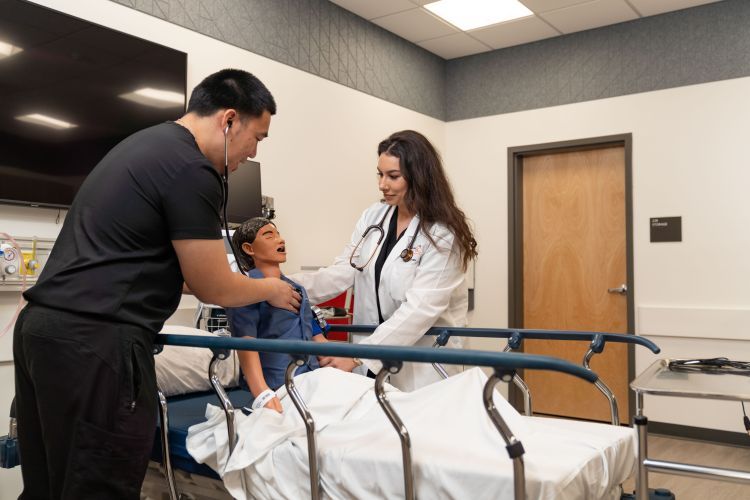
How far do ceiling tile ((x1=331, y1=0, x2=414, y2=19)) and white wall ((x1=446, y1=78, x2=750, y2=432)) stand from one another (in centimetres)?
147

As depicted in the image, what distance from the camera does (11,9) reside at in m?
2.59

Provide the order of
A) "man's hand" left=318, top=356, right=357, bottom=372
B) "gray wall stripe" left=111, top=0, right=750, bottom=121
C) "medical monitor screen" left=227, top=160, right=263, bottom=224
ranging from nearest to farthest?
"man's hand" left=318, top=356, right=357, bottom=372
"medical monitor screen" left=227, top=160, right=263, bottom=224
"gray wall stripe" left=111, top=0, right=750, bottom=121

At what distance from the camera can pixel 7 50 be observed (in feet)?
8.46

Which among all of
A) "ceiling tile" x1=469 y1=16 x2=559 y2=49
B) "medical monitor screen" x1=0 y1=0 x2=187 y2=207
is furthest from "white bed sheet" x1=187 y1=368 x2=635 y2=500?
"ceiling tile" x1=469 y1=16 x2=559 y2=49

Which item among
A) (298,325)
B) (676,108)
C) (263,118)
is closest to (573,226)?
(676,108)

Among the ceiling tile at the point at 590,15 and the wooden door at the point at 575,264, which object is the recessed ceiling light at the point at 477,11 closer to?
the ceiling tile at the point at 590,15

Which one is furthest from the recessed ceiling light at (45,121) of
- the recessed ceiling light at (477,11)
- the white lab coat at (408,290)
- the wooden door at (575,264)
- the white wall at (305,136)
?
the wooden door at (575,264)

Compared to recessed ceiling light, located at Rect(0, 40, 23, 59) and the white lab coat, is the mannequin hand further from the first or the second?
recessed ceiling light, located at Rect(0, 40, 23, 59)

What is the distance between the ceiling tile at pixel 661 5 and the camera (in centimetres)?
428

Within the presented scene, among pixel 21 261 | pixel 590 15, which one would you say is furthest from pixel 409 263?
pixel 590 15

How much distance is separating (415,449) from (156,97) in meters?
→ 2.38

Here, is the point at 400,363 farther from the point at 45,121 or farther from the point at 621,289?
the point at 621,289

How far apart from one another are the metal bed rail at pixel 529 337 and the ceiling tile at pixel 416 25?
2.88 metres

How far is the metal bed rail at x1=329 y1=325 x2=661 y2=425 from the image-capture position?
183 cm
